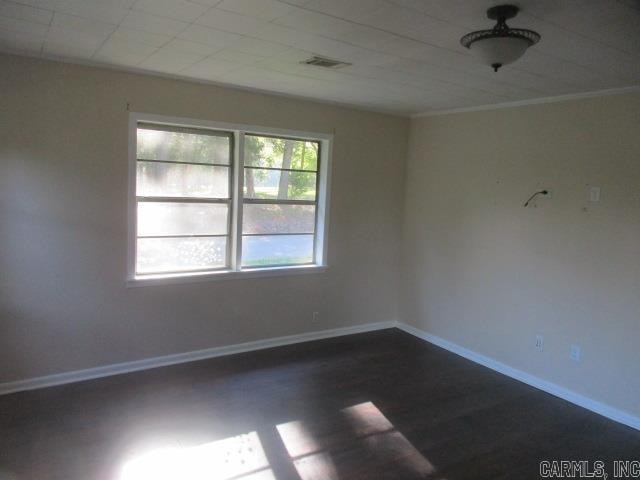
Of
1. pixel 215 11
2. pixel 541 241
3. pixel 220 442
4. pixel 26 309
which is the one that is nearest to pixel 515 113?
pixel 541 241

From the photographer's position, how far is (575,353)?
3641 millimetres

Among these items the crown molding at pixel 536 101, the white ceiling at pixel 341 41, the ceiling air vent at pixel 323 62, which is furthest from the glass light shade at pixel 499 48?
the crown molding at pixel 536 101

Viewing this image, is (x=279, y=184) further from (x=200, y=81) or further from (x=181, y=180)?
(x=200, y=81)

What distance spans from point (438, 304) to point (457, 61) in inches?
107

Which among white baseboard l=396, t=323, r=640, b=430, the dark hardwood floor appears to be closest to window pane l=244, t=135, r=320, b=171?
the dark hardwood floor

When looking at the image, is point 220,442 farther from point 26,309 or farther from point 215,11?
point 215,11

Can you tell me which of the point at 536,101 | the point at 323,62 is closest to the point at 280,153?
the point at 323,62

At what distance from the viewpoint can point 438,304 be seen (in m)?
4.85

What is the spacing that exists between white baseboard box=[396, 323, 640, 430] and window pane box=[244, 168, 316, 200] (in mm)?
1960

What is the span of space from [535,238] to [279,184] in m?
2.35

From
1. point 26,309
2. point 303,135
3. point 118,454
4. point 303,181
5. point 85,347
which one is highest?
point 303,135

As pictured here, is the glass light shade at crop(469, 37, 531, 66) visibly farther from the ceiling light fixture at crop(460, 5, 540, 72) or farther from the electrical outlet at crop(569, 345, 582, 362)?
the electrical outlet at crop(569, 345, 582, 362)

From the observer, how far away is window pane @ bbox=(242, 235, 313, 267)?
173 inches

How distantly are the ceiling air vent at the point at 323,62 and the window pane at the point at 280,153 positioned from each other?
1342 mm
